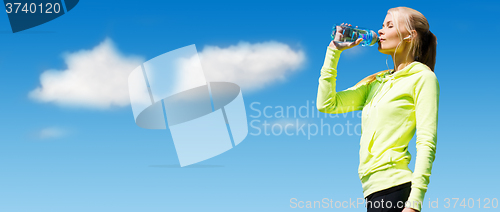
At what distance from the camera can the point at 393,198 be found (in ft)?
9.17

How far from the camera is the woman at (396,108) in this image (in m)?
2.75

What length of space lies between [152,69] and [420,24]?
271 inches

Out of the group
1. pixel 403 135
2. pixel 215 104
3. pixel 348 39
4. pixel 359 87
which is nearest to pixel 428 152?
pixel 403 135

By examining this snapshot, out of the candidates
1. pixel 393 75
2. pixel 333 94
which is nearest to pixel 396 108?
pixel 393 75

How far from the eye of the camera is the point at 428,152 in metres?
2.69

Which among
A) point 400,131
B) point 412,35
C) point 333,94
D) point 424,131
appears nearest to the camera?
point 424,131

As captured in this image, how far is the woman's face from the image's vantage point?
3.13 metres

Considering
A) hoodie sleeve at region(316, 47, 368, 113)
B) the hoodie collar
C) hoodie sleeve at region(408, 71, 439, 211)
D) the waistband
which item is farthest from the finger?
the waistband

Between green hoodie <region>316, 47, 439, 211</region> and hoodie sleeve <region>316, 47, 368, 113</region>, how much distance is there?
21 cm

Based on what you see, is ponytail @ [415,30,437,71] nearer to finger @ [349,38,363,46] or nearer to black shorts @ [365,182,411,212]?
finger @ [349,38,363,46]

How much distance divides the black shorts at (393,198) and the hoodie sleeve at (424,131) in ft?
0.44

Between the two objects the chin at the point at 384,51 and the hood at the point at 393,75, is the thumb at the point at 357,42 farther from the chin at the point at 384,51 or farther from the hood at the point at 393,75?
the hood at the point at 393,75

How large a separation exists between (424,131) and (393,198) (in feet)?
1.54

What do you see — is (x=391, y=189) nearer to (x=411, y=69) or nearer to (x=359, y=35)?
(x=411, y=69)
